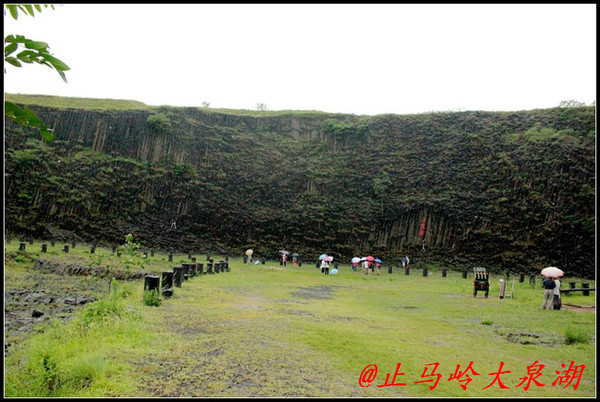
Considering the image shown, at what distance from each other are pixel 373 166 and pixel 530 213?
502 inches

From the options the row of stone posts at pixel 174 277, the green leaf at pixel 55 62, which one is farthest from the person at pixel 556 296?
the green leaf at pixel 55 62

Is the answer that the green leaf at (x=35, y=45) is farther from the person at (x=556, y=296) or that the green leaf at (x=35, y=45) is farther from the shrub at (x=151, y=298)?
the person at (x=556, y=296)

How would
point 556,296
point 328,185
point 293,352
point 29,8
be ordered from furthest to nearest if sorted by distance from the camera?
point 328,185 < point 556,296 < point 293,352 < point 29,8

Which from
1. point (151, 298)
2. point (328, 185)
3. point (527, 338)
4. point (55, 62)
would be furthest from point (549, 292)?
point (328, 185)

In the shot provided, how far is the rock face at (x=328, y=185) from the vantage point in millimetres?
30938

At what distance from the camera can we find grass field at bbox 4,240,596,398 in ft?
15.0

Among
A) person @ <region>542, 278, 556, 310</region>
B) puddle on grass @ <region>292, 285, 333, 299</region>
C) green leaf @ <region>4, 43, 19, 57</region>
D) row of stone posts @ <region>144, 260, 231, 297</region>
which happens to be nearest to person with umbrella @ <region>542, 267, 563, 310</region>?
person @ <region>542, 278, 556, 310</region>

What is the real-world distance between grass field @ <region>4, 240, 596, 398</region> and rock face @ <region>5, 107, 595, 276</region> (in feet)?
72.6

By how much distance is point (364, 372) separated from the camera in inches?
207

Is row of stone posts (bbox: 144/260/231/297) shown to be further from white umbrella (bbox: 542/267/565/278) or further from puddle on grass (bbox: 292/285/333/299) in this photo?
white umbrella (bbox: 542/267/565/278)

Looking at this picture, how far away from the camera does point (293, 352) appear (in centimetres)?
602

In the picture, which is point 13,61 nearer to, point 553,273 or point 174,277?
point 174,277

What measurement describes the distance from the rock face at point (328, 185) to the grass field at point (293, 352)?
22.1 metres

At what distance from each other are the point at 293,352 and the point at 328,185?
31.2 meters
